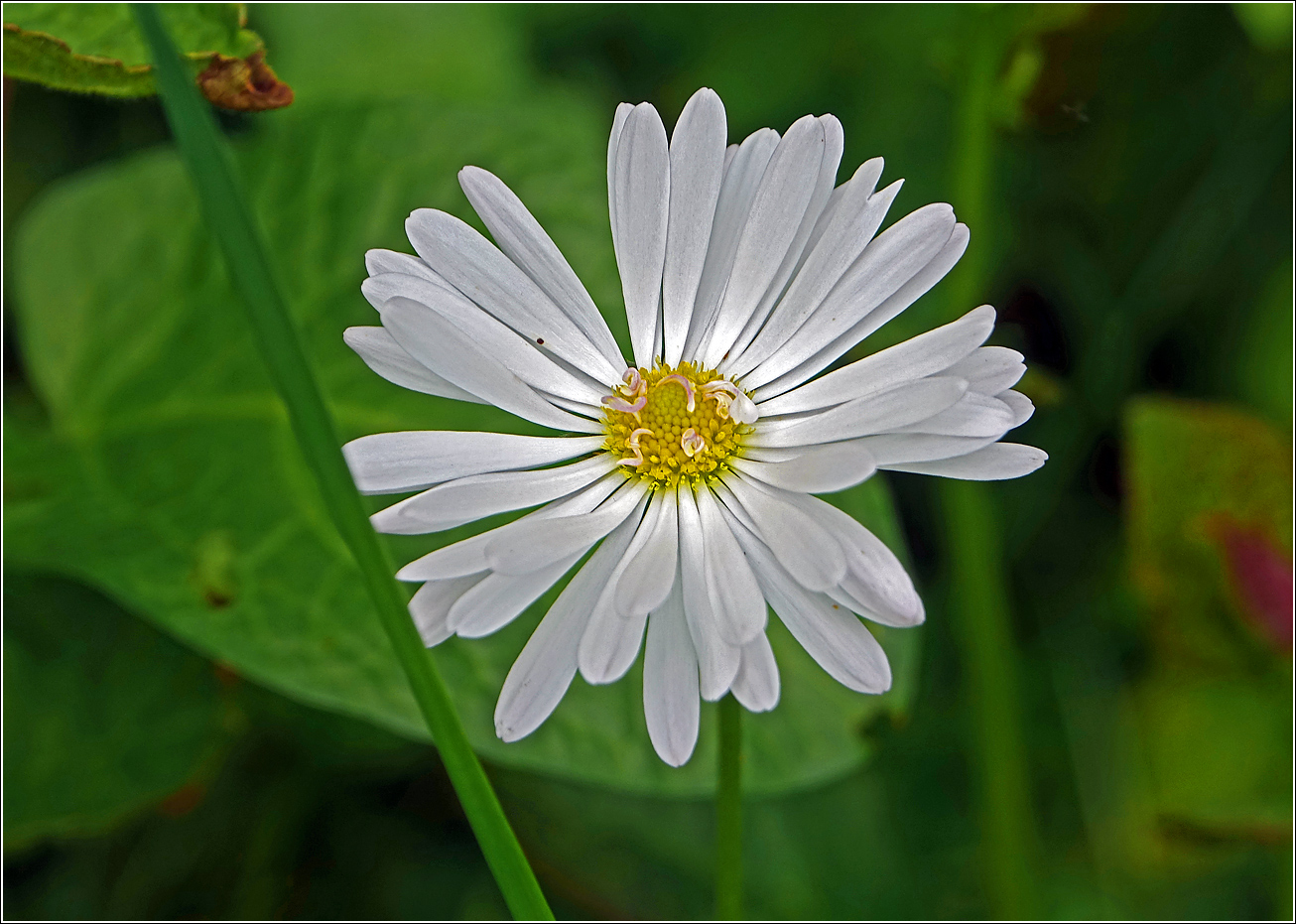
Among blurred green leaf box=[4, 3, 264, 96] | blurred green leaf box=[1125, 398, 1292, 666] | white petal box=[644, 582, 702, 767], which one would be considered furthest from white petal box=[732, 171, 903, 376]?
blurred green leaf box=[1125, 398, 1292, 666]

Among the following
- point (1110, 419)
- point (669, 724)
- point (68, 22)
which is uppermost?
point (68, 22)

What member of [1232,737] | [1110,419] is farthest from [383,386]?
[1232,737]

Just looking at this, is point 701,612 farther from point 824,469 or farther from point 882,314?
point 882,314

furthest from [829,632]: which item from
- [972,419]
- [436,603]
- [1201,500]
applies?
[1201,500]

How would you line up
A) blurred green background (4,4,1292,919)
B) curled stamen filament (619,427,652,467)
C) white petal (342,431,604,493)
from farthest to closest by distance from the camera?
blurred green background (4,4,1292,919)
curled stamen filament (619,427,652,467)
white petal (342,431,604,493)

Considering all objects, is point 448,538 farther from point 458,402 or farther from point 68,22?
point 68,22

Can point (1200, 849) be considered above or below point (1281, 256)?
below

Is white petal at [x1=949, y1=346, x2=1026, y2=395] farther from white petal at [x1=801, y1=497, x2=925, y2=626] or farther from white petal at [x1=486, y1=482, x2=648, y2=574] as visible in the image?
white petal at [x1=486, y1=482, x2=648, y2=574]

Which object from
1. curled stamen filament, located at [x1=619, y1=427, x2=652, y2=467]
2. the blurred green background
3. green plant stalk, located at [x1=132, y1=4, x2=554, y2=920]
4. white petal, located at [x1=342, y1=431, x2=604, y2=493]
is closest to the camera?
green plant stalk, located at [x1=132, y1=4, x2=554, y2=920]
